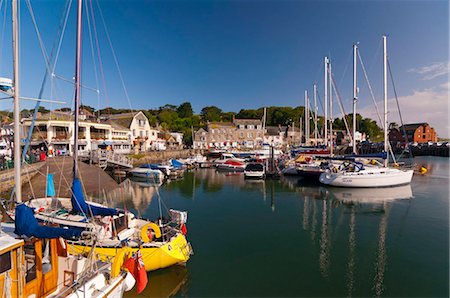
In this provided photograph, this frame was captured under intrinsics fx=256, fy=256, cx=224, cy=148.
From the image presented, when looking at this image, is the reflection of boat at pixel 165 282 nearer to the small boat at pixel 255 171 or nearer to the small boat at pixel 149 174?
the small boat at pixel 149 174

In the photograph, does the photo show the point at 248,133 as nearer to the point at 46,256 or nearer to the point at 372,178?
the point at 372,178

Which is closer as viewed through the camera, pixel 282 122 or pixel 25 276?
pixel 25 276

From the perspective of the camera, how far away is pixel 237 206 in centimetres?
2438

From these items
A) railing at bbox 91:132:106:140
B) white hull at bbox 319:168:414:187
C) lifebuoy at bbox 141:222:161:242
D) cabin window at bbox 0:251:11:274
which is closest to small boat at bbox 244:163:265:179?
white hull at bbox 319:168:414:187

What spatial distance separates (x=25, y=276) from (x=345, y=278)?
1190 centimetres

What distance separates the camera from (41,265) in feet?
→ 22.6

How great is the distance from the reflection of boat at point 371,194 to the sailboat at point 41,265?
2417cm

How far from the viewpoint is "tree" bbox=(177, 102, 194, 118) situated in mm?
128250

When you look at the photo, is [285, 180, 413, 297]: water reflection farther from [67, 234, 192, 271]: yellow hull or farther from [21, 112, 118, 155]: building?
[21, 112, 118, 155]: building

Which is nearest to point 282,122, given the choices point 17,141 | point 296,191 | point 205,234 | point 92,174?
point 296,191

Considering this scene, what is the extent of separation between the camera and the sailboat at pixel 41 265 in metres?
6.10

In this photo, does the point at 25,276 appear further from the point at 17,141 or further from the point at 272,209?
the point at 272,209

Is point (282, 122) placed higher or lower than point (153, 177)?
higher

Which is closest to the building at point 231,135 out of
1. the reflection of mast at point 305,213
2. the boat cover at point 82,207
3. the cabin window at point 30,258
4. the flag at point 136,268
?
the reflection of mast at point 305,213
